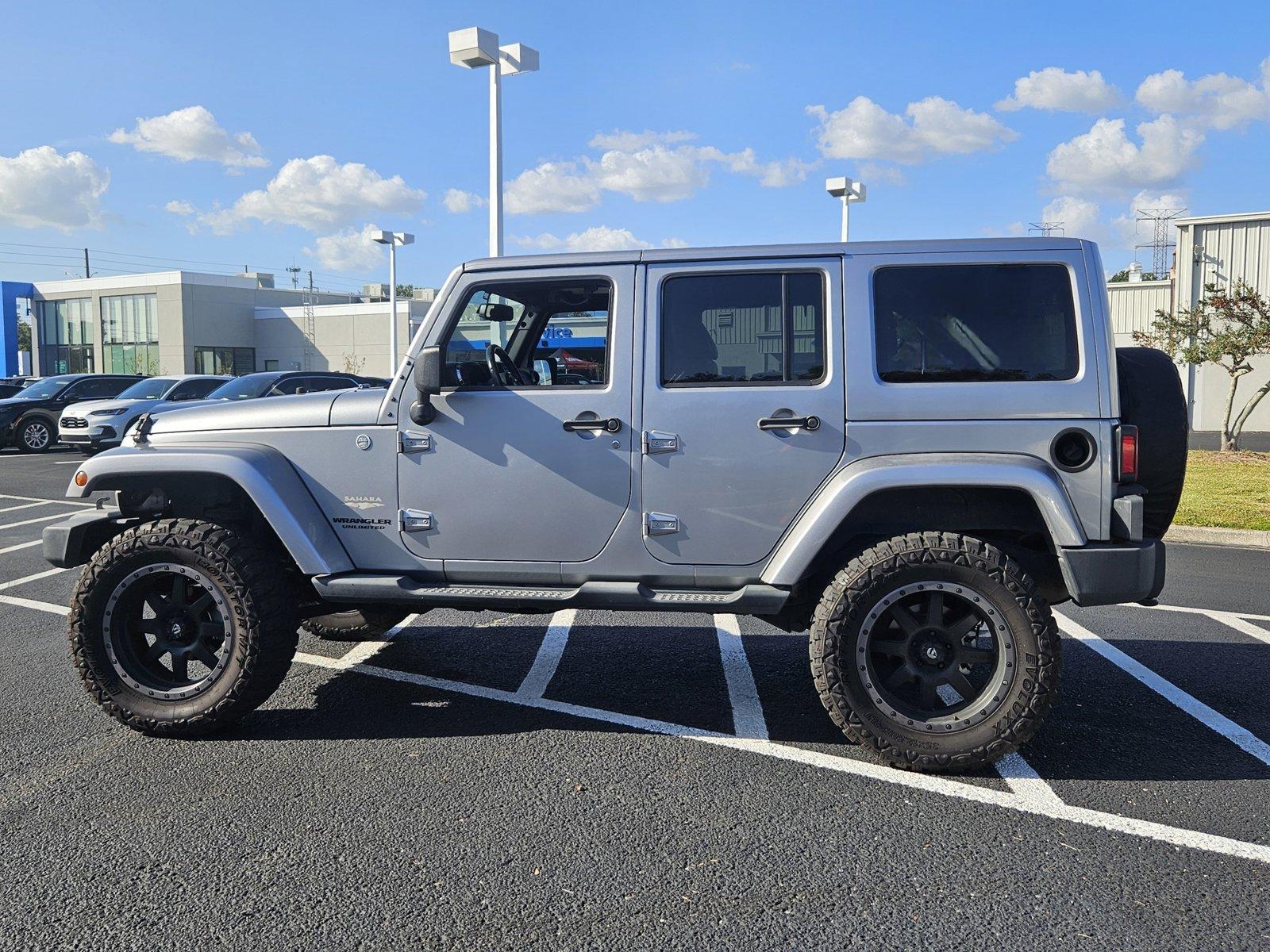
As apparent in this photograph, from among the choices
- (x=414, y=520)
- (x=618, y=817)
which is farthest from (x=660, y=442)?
(x=618, y=817)

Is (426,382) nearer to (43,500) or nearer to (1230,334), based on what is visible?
(43,500)

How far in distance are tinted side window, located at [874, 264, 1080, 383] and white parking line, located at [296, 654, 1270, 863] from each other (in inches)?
62.1

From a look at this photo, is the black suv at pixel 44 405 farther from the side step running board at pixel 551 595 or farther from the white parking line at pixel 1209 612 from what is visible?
the white parking line at pixel 1209 612

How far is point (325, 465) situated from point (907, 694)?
2.68m

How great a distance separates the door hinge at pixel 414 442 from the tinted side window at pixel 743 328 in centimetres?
106

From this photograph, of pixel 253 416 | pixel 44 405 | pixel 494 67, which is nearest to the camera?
pixel 253 416

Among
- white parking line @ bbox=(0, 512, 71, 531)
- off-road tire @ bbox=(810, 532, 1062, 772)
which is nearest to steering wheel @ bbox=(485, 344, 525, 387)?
off-road tire @ bbox=(810, 532, 1062, 772)

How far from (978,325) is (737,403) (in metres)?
1.02

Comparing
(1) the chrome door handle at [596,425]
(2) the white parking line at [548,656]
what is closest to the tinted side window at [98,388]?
(2) the white parking line at [548,656]

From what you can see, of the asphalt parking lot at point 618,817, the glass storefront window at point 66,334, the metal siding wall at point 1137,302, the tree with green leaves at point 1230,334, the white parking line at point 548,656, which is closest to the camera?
the asphalt parking lot at point 618,817

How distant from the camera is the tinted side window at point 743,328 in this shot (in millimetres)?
4191

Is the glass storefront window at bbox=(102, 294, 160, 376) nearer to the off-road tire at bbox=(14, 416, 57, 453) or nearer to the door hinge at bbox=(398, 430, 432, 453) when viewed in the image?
the off-road tire at bbox=(14, 416, 57, 453)

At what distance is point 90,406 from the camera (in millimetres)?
19312

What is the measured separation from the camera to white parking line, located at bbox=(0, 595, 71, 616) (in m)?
6.76
